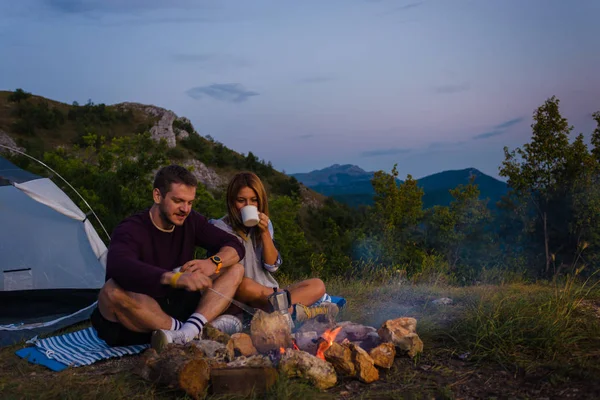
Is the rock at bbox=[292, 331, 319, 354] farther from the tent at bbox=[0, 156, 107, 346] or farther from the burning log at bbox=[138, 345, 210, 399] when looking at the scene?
the tent at bbox=[0, 156, 107, 346]

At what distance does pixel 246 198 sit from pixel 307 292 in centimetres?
86

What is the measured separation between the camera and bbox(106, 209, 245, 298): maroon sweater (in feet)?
10.9

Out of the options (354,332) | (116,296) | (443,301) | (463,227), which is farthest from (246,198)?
(463,227)

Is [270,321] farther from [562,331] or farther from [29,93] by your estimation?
[29,93]

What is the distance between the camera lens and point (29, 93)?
112ft

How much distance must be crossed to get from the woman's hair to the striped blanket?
3.51ft

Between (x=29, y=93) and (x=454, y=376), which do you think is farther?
(x=29, y=93)

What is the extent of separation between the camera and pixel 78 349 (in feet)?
12.4

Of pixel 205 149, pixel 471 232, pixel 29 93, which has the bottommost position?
pixel 471 232

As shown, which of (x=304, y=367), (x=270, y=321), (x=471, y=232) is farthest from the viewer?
(x=471, y=232)

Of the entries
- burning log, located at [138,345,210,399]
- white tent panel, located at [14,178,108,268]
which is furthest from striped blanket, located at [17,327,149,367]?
white tent panel, located at [14,178,108,268]

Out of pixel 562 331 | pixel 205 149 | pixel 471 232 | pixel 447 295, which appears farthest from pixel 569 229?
pixel 205 149

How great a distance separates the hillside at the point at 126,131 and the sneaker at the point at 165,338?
25.8 m

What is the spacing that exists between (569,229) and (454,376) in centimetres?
1332
